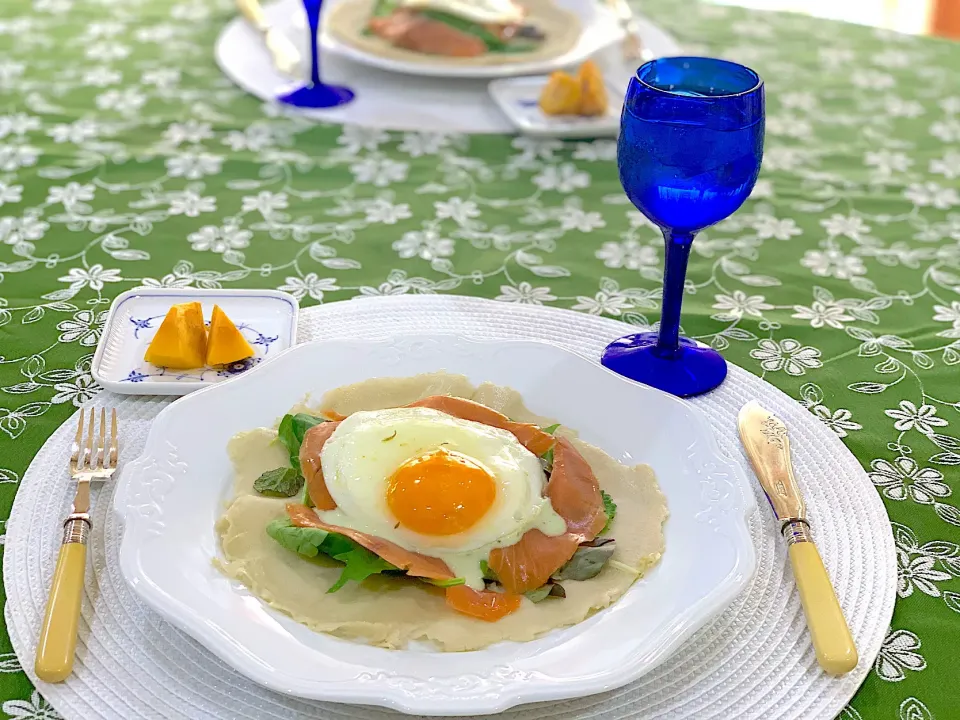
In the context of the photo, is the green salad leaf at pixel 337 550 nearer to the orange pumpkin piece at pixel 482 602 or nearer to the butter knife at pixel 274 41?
the orange pumpkin piece at pixel 482 602

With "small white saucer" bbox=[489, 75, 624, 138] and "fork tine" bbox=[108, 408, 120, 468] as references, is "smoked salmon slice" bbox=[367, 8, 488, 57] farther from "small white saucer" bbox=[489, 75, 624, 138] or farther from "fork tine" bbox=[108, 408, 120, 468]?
"fork tine" bbox=[108, 408, 120, 468]

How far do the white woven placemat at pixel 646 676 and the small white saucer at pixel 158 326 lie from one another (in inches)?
1.1

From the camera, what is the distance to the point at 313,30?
181cm

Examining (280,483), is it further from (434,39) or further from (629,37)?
(629,37)

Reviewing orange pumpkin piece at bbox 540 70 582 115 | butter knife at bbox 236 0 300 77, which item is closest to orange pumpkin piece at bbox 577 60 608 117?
orange pumpkin piece at bbox 540 70 582 115

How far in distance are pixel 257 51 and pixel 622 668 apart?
168cm

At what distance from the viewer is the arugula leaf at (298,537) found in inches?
30.8

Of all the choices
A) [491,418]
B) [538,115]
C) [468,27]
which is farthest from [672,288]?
[468,27]

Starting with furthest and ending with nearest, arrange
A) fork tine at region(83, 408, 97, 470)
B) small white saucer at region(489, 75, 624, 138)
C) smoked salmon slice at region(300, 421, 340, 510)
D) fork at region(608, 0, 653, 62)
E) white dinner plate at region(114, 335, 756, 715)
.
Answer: fork at region(608, 0, 653, 62) → small white saucer at region(489, 75, 624, 138) → fork tine at region(83, 408, 97, 470) → smoked salmon slice at region(300, 421, 340, 510) → white dinner plate at region(114, 335, 756, 715)

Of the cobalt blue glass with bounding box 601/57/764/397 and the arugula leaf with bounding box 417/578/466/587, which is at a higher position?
the cobalt blue glass with bounding box 601/57/764/397

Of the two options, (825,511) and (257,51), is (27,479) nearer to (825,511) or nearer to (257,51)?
(825,511)

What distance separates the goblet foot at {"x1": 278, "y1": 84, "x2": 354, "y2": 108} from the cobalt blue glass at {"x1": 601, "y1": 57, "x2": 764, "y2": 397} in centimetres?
87

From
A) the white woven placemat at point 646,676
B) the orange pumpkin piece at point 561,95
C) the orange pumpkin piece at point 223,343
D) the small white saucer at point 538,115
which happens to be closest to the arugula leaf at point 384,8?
the small white saucer at point 538,115

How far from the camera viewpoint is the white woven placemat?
0.75m
